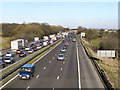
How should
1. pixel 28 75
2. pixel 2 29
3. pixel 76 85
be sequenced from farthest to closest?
1. pixel 2 29
2. pixel 28 75
3. pixel 76 85

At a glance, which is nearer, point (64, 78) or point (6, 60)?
point (64, 78)

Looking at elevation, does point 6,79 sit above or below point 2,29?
below

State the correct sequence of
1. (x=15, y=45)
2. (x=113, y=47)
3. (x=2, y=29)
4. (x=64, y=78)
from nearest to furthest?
(x=64, y=78) < (x=113, y=47) < (x=15, y=45) < (x=2, y=29)

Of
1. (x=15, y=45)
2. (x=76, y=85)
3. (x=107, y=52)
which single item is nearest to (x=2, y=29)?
(x=15, y=45)

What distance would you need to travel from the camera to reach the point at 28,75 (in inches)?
893

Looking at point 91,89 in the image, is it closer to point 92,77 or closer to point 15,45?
point 92,77

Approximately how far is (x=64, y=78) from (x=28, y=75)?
5076 mm

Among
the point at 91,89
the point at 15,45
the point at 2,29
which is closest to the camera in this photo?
the point at 91,89

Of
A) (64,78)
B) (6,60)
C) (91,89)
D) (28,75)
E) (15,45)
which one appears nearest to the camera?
(91,89)

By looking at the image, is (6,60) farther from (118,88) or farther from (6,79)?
(118,88)

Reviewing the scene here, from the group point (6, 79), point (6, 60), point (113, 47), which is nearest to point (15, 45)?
point (6, 60)

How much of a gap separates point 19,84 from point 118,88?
11717mm

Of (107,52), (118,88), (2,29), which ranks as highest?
(2,29)

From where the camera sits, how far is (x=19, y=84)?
20781mm
